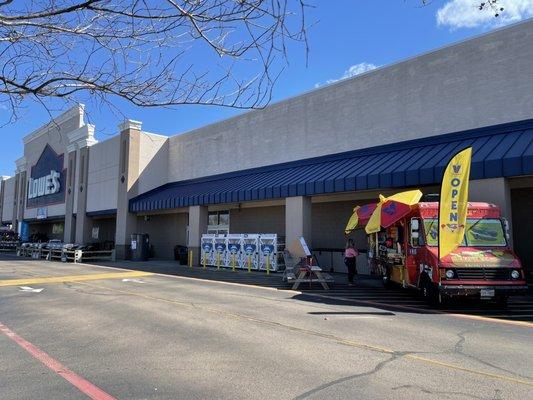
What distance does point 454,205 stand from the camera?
1212 centimetres

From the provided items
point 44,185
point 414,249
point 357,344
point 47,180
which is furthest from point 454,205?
point 44,185

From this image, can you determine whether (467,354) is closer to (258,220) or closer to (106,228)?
(258,220)

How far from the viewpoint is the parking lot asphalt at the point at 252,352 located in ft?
18.1

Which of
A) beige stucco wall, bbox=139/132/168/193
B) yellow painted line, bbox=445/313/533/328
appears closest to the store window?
beige stucco wall, bbox=139/132/168/193

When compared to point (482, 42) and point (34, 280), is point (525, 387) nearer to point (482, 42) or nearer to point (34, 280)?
point (482, 42)

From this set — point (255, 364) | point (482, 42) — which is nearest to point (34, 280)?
point (255, 364)

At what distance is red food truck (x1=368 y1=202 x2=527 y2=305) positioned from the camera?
11469 millimetres

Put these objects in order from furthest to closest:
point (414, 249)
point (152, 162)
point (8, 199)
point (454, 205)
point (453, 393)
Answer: point (8, 199) < point (152, 162) < point (414, 249) < point (454, 205) < point (453, 393)

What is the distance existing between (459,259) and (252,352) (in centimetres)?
665

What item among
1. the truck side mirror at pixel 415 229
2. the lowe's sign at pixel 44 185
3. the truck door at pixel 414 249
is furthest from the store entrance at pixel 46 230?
the truck side mirror at pixel 415 229

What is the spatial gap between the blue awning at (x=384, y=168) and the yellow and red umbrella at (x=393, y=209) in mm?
2660

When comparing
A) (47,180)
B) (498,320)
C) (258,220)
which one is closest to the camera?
(498,320)

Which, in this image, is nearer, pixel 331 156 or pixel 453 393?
pixel 453 393

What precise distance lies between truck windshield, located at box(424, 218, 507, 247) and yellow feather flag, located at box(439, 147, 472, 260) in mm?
771
